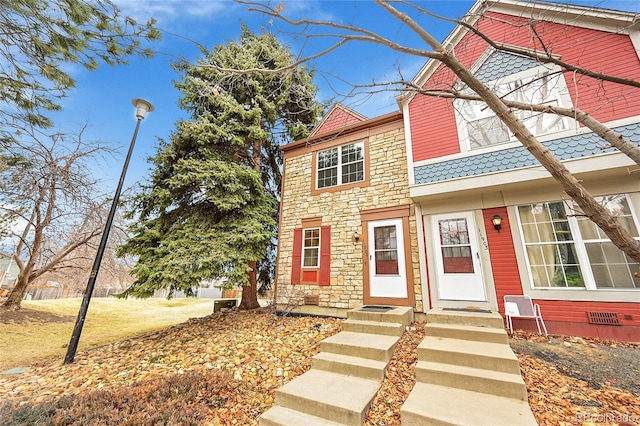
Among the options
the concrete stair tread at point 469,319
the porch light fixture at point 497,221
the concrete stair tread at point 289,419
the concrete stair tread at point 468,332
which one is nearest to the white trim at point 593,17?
the porch light fixture at point 497,221

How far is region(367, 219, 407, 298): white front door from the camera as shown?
6.13 m

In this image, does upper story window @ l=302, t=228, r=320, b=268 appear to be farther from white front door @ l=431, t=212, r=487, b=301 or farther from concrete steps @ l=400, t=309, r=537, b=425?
concrete steps @ l=400, t=309, r=537, b=425

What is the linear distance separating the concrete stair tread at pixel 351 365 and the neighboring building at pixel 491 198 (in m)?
2.63

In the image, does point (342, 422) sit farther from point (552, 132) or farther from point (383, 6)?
point (552, 132)

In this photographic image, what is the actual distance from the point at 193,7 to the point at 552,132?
7.50 meters

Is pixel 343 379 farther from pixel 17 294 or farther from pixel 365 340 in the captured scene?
pixel 17 294

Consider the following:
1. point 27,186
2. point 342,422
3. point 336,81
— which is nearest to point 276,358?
point 342,422

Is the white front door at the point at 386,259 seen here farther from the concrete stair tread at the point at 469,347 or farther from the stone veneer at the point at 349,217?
the concrete stair tread at the point at 469,347

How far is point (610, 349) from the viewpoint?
153 inches

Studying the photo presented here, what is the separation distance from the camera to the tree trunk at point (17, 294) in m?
9.05

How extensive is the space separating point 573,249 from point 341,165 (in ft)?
18.7

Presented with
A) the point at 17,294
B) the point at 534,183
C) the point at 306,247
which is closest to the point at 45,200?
the point at 17,294

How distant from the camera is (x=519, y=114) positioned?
5.50 meters

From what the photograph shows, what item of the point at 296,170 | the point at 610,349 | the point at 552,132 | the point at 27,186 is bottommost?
the point at 610,349
